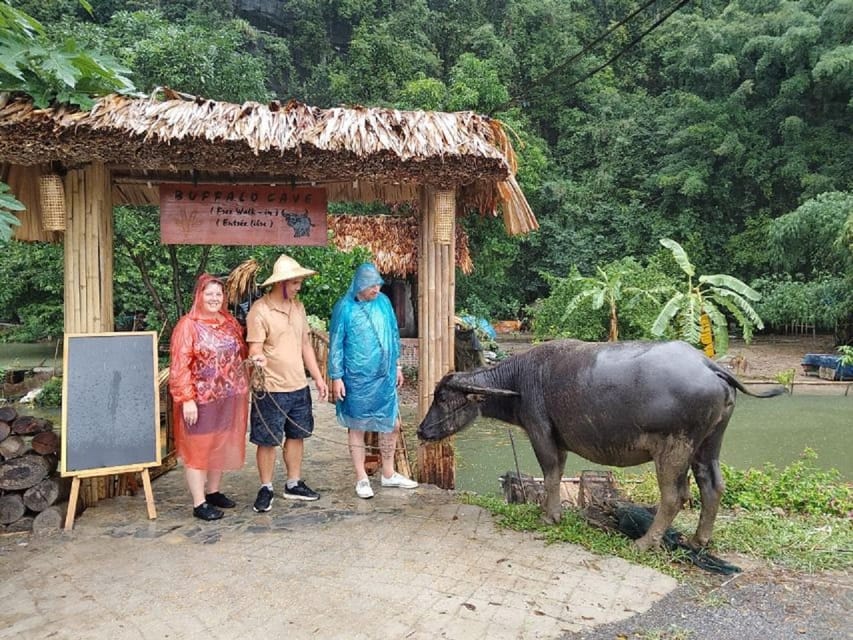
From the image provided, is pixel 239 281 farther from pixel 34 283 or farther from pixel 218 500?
pixel 34 283

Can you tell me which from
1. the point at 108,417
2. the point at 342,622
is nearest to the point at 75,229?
the point at 108,417

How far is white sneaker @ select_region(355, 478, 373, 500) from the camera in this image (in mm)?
4496

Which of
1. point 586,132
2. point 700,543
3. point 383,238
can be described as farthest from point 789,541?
point 586,132

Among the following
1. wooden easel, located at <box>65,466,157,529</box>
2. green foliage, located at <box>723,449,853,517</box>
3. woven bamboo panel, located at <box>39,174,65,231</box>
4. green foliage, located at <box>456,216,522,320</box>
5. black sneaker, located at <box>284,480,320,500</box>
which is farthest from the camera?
A: green foliage, located at <box>456,216,522,320</box>

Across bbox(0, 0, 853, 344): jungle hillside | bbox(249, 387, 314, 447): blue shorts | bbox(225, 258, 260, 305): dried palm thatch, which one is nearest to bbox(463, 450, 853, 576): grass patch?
bbox(249, 387, 314, 447): blue shorts

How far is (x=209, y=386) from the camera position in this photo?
4023 millimetres

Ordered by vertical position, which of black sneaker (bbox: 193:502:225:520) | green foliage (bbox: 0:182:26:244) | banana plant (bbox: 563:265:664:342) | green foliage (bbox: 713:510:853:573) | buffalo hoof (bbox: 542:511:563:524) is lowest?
green foliage (bbox: 713:510:853:573)

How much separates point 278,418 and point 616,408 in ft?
6.80

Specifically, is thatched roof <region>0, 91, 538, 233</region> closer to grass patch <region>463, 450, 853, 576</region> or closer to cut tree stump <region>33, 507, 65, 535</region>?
cut tree stump <region>33, 507, 65, 535</region>

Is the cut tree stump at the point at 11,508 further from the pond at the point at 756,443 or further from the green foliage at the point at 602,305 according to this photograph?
the green foliage at the point at 602,305

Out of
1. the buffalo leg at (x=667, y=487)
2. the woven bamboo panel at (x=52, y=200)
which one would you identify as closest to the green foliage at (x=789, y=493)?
the buffalo leg at (x=667, y=487)

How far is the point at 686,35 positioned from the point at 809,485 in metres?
21.3

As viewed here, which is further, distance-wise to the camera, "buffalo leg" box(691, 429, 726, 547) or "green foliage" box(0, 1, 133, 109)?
"buffalo leg" box(691, 429, 726, 547)

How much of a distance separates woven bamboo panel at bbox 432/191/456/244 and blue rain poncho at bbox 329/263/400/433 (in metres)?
0.54
